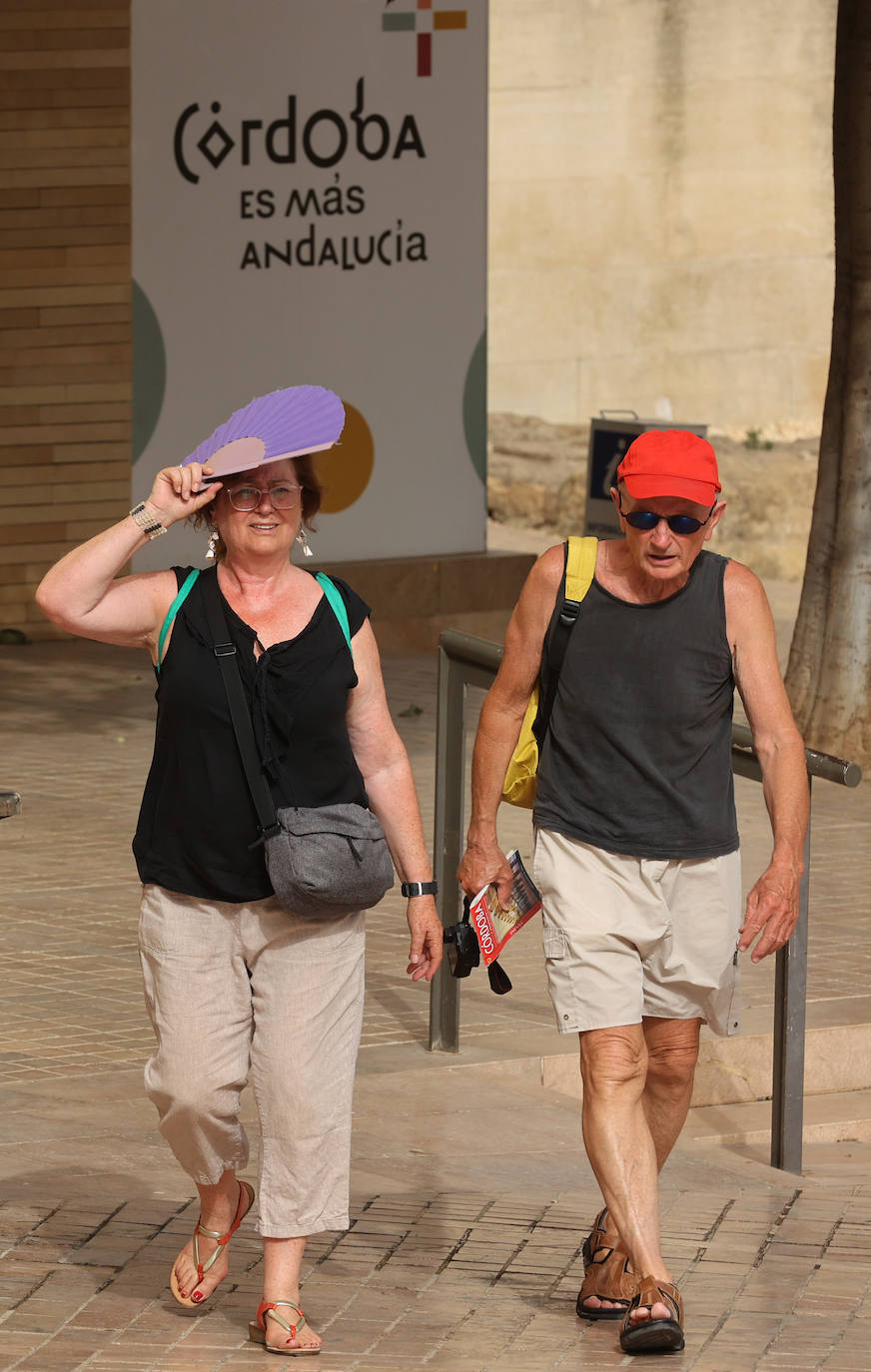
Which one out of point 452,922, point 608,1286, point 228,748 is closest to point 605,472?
point 452,922

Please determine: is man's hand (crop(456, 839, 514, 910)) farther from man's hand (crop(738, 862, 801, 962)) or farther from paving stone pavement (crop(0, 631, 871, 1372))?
paving stone pavement (crop(0, 631, 871, 1372))

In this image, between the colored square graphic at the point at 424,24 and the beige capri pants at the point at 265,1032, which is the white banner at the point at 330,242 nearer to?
the colored square graphic at the point at 424,24

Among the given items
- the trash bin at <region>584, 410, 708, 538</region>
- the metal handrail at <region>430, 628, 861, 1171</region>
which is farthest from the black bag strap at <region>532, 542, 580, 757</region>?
the trash bin at <region>584, 410, 708, 538</region>

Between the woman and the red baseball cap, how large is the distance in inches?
24.5

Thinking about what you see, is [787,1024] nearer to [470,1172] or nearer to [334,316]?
[470,1172]

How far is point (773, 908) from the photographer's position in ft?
15.1

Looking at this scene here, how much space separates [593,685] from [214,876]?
0.87 m

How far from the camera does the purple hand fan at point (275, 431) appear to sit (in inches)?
169

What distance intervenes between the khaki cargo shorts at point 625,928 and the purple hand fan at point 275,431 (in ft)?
3.11

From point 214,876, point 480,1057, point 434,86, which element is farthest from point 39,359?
point 214,876

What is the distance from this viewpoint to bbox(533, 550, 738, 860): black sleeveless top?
462 cm

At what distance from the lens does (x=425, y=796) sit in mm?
10211

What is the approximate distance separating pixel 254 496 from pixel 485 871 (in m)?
1.02

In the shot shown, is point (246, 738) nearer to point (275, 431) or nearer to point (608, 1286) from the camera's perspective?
point (275, 431)
